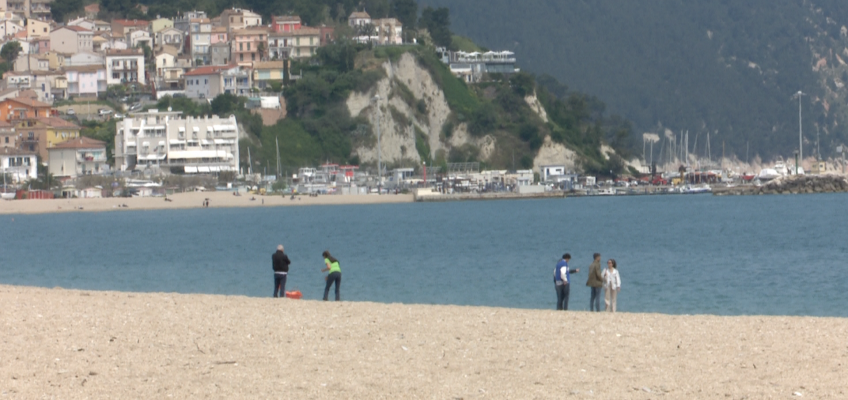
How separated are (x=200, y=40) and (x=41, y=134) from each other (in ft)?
68.4

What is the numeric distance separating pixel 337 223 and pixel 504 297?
35.1 metres

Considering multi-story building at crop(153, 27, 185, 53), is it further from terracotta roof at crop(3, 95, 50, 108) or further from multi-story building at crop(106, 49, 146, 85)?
terracotta roof at crop(3, 95, 50, 108)

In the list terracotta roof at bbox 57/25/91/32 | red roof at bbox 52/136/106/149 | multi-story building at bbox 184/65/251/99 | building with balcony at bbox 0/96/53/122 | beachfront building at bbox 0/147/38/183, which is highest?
terracotta roof at bbox 57/25/91/32

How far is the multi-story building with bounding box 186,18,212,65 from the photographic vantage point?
3915 inches

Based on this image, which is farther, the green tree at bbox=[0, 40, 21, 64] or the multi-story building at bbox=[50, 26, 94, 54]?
the green tree at bbox=[0, 40, 21, 64]

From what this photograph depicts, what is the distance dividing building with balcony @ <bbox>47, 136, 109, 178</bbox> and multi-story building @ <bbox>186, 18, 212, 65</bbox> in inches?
751

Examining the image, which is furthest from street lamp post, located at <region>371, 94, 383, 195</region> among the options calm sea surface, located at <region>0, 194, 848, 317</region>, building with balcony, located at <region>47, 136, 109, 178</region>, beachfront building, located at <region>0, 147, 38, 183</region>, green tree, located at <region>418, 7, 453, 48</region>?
beachfront building, located at <region>0, 147, 38, 183</region>

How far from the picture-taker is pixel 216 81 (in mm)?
90188

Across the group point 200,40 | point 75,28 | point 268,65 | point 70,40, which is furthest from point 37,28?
point 268,65

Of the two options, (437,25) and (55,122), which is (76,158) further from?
(437,25)

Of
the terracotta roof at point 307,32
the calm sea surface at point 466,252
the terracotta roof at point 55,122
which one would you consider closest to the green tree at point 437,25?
the terracotta roof at point 307,32

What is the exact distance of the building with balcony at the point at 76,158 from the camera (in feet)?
267

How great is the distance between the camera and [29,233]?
53469 mm

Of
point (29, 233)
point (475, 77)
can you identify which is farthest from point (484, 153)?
point (29, 233)
